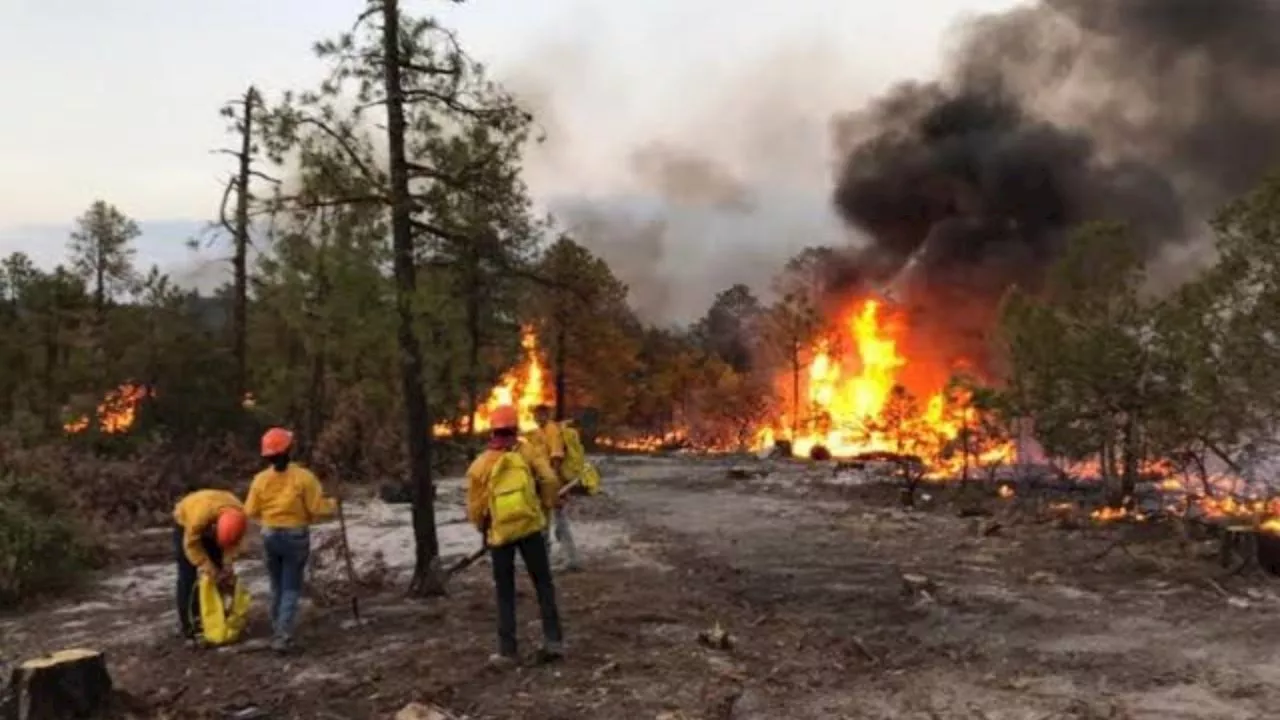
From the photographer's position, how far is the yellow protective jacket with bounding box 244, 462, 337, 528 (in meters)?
9.36

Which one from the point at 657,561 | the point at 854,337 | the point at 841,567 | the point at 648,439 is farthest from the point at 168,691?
the point at 648,439

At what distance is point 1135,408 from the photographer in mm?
18469

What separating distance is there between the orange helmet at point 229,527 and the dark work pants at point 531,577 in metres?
2.32

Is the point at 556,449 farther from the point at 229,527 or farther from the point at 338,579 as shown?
the point at 229,527

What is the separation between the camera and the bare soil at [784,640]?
7965 mm

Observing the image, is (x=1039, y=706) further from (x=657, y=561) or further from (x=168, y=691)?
(x=657, y=561)

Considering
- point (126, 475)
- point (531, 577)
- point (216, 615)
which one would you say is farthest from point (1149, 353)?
point (126, 475)

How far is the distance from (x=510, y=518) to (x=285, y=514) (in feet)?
7.01

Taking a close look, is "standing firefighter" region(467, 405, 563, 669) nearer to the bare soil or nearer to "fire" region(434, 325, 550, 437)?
the bare soil

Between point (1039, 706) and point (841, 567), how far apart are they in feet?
21.6

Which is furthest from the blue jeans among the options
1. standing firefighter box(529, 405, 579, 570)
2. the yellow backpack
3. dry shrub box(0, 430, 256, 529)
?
dry shrub box(0, 430, 256, 529)

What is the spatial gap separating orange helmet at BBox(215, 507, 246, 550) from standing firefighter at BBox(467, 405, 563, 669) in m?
2.06

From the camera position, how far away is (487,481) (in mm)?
8852

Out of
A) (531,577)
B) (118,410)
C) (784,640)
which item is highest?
(118,410)
